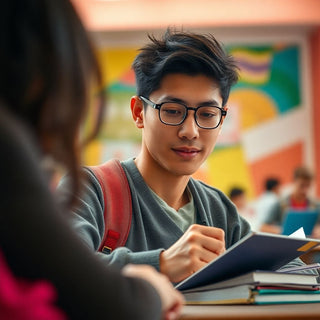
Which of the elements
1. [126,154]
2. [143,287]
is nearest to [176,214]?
[143,287]

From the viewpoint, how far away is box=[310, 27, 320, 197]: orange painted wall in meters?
7.36

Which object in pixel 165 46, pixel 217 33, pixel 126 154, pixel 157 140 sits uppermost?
pixel 217 33

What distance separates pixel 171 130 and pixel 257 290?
547 millimetres

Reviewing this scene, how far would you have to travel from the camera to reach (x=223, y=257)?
102 cm

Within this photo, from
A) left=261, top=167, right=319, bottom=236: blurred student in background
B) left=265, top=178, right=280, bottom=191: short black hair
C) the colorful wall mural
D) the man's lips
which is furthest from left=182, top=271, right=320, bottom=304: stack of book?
the colorful wall mural

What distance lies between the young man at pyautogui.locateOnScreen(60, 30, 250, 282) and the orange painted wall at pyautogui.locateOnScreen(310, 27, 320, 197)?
600 cm

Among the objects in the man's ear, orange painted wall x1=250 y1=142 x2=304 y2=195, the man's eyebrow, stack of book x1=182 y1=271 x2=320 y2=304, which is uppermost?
orange painted wall x1=250 y1=142 x2=304 y2=195

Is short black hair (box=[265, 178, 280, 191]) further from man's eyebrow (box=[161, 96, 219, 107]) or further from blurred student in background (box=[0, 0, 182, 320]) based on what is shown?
blurred student in background (box=[0, 0, 182, 320])

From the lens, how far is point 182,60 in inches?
59.7

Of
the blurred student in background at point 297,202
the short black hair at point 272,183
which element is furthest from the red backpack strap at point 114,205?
the short black hair at point 272,183

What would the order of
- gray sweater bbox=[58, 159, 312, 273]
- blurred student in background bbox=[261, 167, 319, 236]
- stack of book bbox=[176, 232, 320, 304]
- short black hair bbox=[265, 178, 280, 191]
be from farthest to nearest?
1. short black hair bbox=[265, 178, 280, 191]
2. blurred student in background bbox=[261, 167, 319, 236]
3. gray sweater bbox=[58, 159, 312, 273]
4. stack of book bbox=[176, 232, 320, 304]

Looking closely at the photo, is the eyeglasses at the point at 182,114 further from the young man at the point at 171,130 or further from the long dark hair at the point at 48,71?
the long dark hair at the point at 48,71

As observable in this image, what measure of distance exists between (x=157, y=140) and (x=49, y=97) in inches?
36.2

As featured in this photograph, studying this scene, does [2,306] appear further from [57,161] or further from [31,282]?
[57,161]
